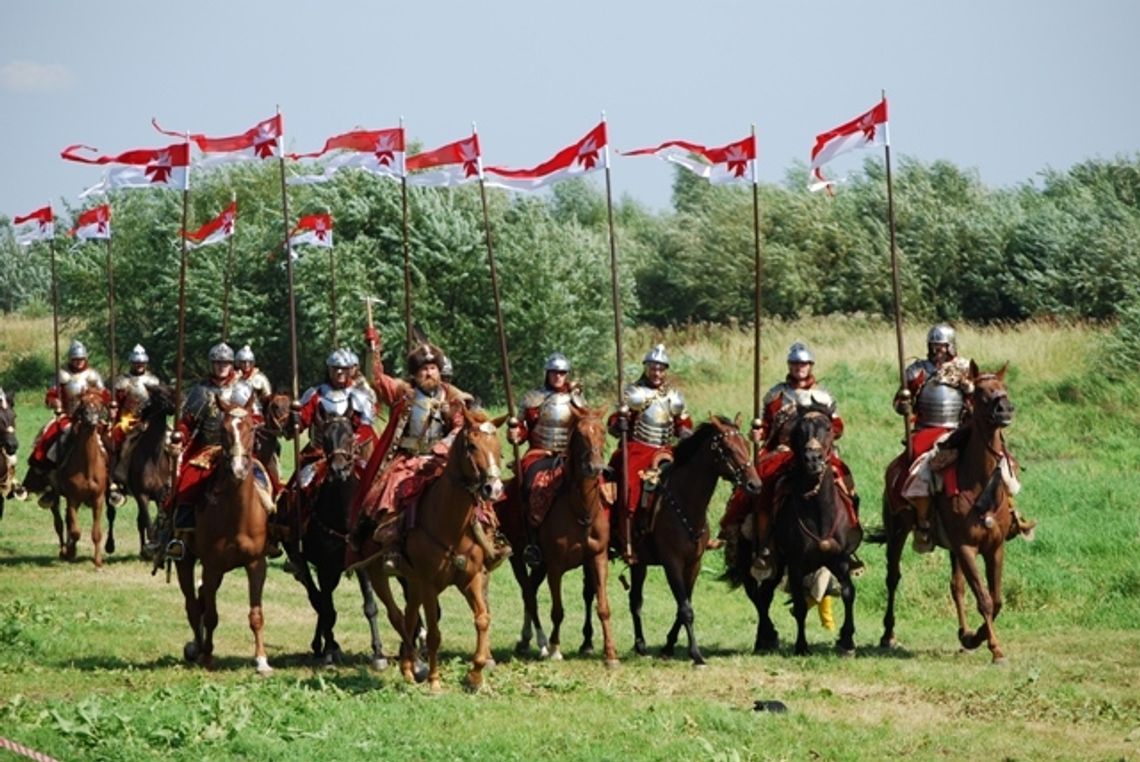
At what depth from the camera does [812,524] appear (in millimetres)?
18125

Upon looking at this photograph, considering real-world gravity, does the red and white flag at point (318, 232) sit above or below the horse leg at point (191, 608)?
above

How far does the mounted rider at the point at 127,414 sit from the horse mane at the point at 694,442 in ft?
32.5

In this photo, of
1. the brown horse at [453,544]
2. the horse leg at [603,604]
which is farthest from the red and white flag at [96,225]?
the brown horse at [453,544]

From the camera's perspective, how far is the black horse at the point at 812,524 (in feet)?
58.4

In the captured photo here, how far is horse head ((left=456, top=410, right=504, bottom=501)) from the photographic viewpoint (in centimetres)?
1503

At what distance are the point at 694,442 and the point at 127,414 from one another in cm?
1114

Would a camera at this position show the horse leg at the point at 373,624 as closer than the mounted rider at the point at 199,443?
No

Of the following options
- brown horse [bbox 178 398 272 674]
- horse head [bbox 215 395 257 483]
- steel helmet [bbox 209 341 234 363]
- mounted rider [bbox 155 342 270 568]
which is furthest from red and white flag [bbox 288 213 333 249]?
horse head [bbox 215 395 257 483]

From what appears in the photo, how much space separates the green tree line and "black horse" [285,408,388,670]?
2532 cm

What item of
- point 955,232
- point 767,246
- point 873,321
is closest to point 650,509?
point 873,321

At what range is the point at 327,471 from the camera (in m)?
18.0

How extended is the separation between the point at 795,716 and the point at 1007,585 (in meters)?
9.00

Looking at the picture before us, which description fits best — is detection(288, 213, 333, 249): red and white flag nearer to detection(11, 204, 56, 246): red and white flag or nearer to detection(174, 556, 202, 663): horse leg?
detection(11, 204, 56, 246): red and white flag

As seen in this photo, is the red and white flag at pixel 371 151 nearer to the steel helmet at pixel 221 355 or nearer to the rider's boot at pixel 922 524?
the steel helmet at pixel 221 355
